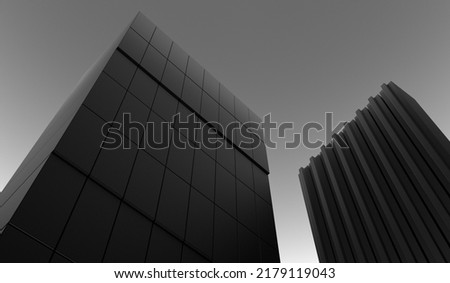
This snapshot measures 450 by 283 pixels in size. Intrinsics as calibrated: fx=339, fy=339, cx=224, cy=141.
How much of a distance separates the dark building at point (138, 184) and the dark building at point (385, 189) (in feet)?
7.03

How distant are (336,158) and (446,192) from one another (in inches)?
174

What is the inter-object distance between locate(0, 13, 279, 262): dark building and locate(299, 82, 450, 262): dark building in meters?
2.14

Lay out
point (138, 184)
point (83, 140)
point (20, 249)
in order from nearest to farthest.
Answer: point (20, 249) < point (83, 140) < point (138, 184)

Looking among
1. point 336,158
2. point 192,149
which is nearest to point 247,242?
point 192,149

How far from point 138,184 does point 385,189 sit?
7394 mm

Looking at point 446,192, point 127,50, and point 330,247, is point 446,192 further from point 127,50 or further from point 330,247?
point 127,50

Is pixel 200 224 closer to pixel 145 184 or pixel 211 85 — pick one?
pixel 145 184

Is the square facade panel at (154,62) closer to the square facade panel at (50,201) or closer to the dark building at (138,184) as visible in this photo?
the dark building at (138,184)

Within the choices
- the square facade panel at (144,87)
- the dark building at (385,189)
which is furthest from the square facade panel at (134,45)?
the dark building at (385,189)

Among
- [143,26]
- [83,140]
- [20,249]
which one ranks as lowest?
[20,249]

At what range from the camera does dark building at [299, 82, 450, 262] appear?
891cm

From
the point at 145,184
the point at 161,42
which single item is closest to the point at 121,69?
the point at 145,184

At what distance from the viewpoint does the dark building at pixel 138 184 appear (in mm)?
5410

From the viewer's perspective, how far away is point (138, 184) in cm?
741
